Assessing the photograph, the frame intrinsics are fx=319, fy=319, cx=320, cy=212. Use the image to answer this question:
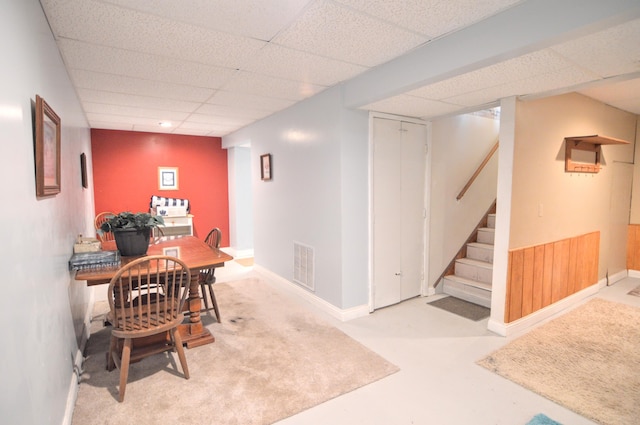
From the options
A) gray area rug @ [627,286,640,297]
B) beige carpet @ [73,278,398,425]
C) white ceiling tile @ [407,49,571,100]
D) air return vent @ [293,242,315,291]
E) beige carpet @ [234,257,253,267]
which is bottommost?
beige carpet @ [73,278,398,425]

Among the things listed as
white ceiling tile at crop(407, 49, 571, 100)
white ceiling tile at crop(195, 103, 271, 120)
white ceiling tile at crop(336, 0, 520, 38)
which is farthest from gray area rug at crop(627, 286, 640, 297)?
white ceiling tile at crop(195, 103, 271, 120)

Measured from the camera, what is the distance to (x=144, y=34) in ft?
6.51

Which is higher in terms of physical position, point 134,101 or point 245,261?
point 134,101

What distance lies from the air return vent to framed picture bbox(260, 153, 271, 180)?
1122 mm

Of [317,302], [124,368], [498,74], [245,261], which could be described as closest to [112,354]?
[124,368]

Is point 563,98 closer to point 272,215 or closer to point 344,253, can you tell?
point 344,253

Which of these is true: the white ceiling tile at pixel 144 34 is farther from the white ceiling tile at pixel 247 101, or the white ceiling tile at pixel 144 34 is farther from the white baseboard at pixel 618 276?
the white baseboard at pixel 618 276

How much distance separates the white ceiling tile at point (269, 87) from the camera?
2.79 m

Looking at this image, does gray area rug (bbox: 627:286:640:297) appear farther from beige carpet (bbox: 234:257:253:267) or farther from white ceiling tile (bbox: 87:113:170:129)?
white ceiling tile (bbox: 87:113:170:129)

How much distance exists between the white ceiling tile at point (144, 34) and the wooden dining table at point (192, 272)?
1536 millimetres

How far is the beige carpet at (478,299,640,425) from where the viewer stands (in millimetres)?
1955

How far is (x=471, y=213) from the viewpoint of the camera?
13.6 ft

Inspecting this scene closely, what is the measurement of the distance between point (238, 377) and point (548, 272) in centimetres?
305

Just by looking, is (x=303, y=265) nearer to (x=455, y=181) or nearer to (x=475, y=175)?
(x=455, y=181)
